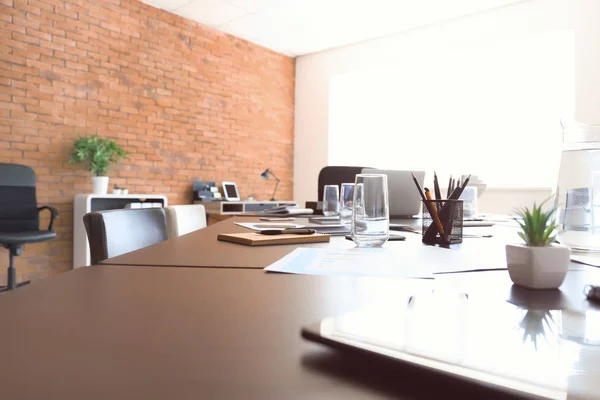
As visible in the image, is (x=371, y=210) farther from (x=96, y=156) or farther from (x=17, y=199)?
(x=96, y=156)

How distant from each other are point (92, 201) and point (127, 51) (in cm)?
172

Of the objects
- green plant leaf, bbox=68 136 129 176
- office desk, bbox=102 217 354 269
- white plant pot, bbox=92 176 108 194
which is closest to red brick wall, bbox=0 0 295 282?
green plant leaf, bbox=68 136 129 176

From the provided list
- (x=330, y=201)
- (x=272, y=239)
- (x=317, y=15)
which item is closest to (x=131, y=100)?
(x=317, y=15)

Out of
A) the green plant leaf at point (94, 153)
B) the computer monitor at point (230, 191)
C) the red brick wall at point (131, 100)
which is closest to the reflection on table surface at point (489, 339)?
the green plant leaf at point (94, 153)

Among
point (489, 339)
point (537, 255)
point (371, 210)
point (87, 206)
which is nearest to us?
point (489, 339)

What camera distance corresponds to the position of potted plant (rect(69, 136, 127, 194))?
13.7 feet

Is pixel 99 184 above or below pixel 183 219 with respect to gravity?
above

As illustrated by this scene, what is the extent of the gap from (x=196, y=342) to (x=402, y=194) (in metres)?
1.89

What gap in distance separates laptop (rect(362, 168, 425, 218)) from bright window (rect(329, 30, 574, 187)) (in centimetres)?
296

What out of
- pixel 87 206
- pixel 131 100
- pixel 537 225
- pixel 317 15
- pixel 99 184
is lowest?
pixel 87 206

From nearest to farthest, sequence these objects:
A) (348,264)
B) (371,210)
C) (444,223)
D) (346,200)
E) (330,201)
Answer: (348,264) → (371,210) → (444,223) → (346,200) → (330,201)

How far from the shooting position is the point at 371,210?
1.02m

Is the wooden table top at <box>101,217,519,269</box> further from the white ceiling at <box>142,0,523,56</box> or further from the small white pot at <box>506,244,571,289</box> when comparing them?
the white ceiling at <box>142,0,523,56</box>

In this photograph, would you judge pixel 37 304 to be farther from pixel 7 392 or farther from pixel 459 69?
pixel 459 69
